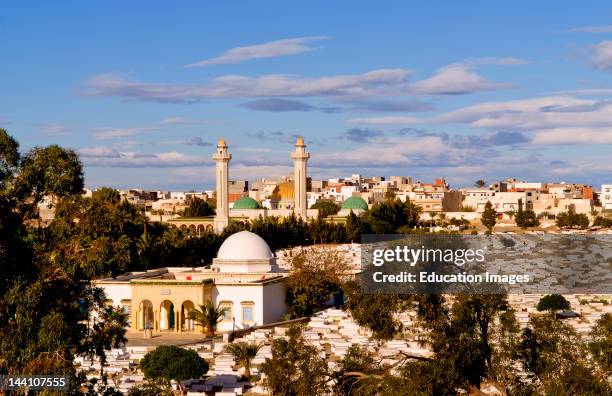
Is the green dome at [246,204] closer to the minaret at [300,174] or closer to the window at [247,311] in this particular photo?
the minaret at [300,174]

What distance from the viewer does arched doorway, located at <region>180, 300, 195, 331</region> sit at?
36031mm

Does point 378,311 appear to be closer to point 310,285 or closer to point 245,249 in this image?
point 310,285

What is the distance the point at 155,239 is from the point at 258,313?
53.1ft

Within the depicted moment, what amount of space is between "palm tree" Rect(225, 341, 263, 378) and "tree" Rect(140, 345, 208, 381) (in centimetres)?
141

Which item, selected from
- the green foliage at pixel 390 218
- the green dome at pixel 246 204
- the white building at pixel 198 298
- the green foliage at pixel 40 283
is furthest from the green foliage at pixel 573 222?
the green foliage at pixel 40 283

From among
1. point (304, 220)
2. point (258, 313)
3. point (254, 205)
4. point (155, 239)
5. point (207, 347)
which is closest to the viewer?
point (207, 347)

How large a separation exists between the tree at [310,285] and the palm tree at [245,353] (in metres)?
9.19

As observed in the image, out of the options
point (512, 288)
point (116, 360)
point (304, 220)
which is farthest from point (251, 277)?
point (304, 220)

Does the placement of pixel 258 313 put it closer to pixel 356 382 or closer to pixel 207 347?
pixel 207 347

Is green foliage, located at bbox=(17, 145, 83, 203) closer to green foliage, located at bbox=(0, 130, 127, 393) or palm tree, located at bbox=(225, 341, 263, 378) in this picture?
green foliage, located at bbox=(0, 130, 127, 393)

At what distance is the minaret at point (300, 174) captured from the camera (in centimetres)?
7495

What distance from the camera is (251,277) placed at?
37.8 meters

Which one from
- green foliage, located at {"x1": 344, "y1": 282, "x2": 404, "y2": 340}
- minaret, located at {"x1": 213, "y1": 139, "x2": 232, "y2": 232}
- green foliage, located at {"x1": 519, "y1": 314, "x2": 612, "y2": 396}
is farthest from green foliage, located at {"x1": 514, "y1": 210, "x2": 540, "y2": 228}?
green foliage, located at {"x1": 344, "y1": 282, "x2": 404, "y2": 340}

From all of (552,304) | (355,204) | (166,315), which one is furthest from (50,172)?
(355,204)
